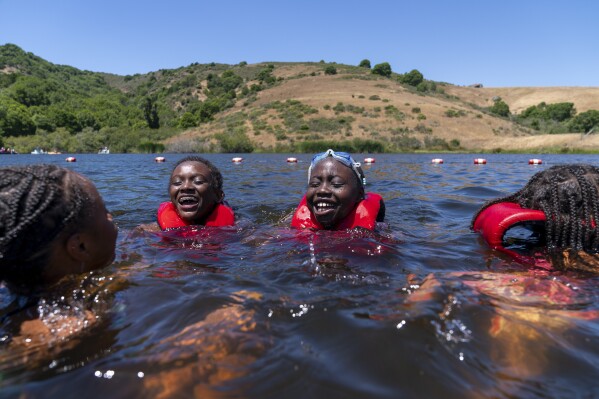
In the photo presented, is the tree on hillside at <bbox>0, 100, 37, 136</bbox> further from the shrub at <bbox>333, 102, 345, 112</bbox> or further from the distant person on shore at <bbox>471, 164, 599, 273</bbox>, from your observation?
the distant person on shore at <bbox>471, 164, 599, 273</bbox>

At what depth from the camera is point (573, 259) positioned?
339cm

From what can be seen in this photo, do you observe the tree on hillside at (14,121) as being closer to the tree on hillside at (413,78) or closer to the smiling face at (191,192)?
the smiling face at (191,192)

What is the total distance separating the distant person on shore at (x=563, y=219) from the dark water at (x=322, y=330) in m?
0.27

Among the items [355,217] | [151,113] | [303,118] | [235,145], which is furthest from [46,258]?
[151,113]

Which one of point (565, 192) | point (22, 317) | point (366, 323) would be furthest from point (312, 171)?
point (22, 317)

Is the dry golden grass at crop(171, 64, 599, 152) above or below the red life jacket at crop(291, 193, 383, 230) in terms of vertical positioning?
above

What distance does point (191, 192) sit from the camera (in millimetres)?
5156

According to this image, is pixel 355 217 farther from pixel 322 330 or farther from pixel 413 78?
pixel 413 78

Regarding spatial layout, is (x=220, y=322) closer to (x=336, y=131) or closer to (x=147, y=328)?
(x=147, y=328)

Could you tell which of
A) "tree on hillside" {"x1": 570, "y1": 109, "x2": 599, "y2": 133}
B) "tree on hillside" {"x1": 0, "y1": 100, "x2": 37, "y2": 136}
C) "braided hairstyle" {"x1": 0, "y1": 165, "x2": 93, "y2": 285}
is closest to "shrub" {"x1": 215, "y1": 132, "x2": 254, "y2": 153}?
"tree on hillside" {"x1": 0, "y1": 100, "x2": 37, "y2": 136}

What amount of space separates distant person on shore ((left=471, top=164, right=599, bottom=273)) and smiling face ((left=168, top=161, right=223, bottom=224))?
326cm

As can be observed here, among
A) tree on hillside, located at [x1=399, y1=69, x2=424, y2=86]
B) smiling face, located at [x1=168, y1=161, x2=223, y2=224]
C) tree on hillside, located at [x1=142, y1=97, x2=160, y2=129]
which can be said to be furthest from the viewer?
tree on hillside, located at [x1=399, y1=69, x2=424, y2=86]

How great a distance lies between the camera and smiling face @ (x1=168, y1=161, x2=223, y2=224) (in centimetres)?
514

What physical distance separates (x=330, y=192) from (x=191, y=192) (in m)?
1.73
